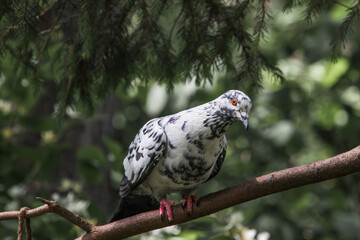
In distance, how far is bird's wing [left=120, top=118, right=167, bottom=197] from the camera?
2.82 meters

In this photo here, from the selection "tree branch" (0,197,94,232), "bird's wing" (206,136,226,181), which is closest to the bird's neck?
"bird's wing" (206,136,226,181)

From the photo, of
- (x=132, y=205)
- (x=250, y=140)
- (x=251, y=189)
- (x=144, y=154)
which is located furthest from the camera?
(x=250, y=140)

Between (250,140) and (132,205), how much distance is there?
101 inches

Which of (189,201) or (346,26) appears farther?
(189,201)

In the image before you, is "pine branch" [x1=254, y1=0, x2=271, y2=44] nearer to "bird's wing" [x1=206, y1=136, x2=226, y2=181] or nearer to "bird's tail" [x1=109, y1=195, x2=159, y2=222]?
"bird's wing" [x1=206, y1=136, x2=226, y2=181]

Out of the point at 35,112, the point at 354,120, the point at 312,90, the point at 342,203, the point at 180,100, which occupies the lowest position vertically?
the point at 342,203

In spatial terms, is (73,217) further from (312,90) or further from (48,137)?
(312,90)

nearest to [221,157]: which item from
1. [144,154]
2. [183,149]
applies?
[183,149]

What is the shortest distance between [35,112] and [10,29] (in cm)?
305

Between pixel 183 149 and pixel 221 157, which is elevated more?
pixel 183 149

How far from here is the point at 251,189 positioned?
2504mm

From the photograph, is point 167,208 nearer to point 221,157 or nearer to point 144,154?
point 144,154

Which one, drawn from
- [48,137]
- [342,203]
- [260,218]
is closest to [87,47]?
[48,137]

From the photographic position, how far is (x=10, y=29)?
2.57m
